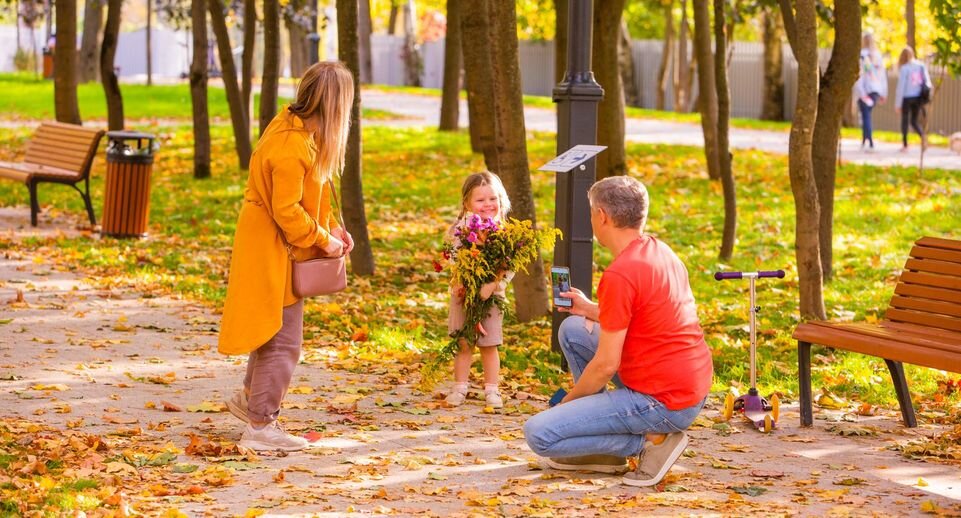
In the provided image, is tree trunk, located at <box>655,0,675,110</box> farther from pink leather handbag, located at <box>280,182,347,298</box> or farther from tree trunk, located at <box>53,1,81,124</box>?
pink leather handbag, located at <box>280,182,347,298</box>

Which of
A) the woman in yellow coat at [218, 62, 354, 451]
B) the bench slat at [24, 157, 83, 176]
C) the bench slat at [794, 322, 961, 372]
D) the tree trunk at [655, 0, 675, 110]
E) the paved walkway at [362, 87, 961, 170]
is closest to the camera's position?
the woman in yellow coat at [218, 62, 354, 451]

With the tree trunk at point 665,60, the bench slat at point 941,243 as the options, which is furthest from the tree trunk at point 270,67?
the tree trunk at point 665,60

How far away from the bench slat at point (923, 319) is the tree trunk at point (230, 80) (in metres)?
10.8

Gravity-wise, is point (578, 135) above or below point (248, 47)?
below

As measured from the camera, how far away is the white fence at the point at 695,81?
32531 mm

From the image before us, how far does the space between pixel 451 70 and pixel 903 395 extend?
1628cm

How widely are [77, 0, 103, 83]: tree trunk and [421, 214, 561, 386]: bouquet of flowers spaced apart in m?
29.7

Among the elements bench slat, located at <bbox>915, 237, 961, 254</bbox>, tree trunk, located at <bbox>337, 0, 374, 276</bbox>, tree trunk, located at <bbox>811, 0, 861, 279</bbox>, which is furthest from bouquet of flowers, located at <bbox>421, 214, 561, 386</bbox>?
tree trunk, located at <bbox>811, 0, 861, 279</bbox>

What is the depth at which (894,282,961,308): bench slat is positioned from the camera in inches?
281

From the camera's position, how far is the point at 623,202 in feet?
18.8

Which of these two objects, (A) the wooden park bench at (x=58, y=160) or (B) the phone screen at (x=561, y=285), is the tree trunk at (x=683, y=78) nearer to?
(A) the wooden park bench at (x=58, y=160)

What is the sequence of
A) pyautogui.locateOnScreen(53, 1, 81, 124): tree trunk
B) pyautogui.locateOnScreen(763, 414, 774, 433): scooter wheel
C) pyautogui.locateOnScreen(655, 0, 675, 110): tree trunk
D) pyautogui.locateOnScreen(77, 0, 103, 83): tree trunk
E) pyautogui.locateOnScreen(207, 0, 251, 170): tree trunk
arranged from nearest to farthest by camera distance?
pyautogui.locateOnScreen(763, 414, 774, 433): scooter wheel < pyautogui.locateOnScreen(207, 0, 251, 170): tree trunk < pyautogui.locateOnScreen(53, 1, 81, 124): tree trunk < pyautogui.locateOnScreen(77, 0, 103, 83): tree trunk < pyautogui.locateOnScreen(655, 0, 675, 110): tree trunk

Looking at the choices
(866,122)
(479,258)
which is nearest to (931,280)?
(479,258)

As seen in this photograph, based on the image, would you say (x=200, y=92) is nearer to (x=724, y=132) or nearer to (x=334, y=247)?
(x=724, y=132)
